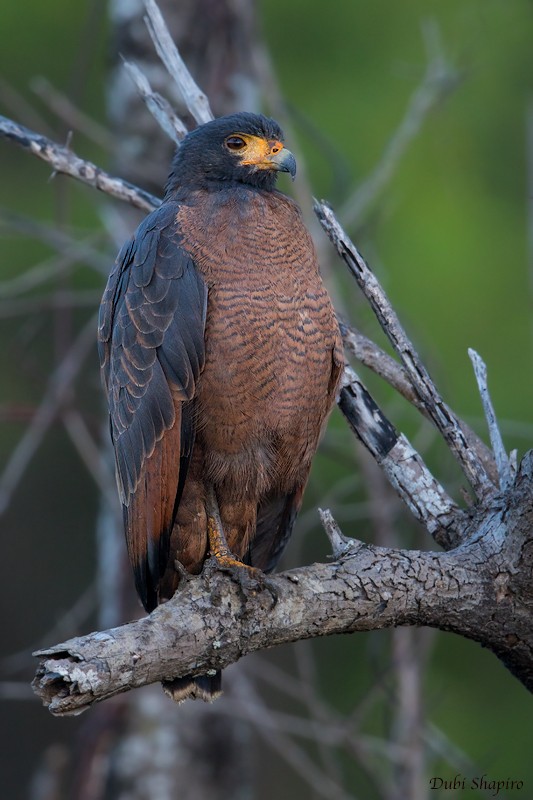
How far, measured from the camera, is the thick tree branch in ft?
9.14

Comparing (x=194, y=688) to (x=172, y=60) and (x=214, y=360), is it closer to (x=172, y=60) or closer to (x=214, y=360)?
(x=214, y=360)

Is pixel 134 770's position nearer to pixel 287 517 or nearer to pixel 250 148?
pixel 287 517

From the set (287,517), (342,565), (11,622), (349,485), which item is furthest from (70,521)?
(342,565)

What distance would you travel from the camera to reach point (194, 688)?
10.7ft

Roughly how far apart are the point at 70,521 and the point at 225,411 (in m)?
5.14

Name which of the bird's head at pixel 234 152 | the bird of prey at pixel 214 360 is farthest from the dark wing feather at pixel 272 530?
the bird's head at pixel 234 152

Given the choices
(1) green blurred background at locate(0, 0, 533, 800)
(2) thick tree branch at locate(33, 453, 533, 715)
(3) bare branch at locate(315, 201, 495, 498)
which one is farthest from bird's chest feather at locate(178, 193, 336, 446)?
(1) green blurred background at locate(0, 0, 533, 800)

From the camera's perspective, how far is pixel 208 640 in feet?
8.94

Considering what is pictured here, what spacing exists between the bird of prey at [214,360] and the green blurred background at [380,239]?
3.67m

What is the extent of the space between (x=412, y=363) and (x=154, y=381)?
779 mm

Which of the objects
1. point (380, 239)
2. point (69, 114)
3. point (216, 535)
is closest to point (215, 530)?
point (216, 535)

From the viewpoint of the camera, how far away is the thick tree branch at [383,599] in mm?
2785

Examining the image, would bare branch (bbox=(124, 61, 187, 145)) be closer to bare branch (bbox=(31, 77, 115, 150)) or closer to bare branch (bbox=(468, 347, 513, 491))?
bare branch (bbox=(31, 77, 115, 150))
